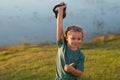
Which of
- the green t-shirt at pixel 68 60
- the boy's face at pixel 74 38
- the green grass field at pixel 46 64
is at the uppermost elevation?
the boy's face at pixel 74 38

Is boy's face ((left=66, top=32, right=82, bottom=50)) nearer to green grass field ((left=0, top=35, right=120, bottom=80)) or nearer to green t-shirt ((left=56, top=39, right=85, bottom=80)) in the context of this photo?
green t-shirt ((left=56, top=39, right=85, bottom=80))

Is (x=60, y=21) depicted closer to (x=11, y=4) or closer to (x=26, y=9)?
(x=26, y=9)

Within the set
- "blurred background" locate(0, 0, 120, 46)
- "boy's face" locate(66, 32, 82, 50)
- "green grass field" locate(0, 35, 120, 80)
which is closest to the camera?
"boy's face" locate(66, 32, 82, 50)

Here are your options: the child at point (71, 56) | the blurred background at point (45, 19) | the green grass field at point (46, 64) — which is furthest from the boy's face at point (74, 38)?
the blurred background at point (45, 19)

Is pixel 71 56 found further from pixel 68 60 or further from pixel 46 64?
pixel 46 64

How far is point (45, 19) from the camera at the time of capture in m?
14.6

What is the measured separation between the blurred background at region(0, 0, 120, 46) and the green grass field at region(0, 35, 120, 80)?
3.46 meters

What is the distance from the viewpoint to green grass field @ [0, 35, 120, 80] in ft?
23.6

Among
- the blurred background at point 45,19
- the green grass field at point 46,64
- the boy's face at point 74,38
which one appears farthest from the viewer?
the blurred background at point 45,19

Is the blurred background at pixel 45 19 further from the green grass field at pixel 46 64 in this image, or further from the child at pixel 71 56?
the child at pixel 71 56

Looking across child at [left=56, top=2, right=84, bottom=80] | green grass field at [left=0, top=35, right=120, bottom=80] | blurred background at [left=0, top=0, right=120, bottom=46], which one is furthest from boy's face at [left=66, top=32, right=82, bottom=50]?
blurred background at [left=0, top=0, right=120, bottom=46]

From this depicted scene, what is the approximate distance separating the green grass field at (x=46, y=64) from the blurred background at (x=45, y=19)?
346cm

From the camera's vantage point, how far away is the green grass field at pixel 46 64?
7.21 m

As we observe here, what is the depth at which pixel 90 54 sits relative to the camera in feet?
27.8
